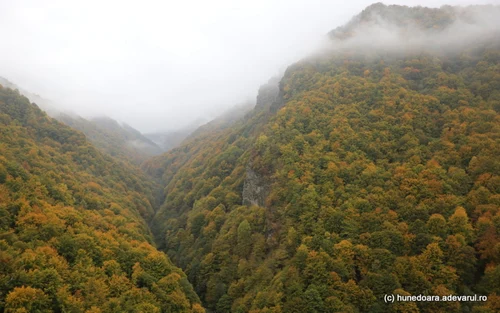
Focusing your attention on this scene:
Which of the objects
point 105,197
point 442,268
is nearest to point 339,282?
point 442,268

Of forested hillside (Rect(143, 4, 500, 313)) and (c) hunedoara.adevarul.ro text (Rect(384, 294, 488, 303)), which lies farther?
forested hillside (Rect(143, 4, 500, 313))

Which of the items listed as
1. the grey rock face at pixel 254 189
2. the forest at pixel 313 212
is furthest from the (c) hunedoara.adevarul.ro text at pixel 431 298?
the grey rock face at pixel 254 189

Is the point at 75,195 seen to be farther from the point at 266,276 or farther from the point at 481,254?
the point at 481,254

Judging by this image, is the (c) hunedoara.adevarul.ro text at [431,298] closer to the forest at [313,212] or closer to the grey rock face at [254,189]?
the forest at [313,212]

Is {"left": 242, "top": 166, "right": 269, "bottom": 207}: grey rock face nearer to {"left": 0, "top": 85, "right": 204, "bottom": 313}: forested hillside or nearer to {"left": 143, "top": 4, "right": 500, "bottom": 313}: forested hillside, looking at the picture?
{"left": 143, "top": 4, "right": 500, "bottom": 313}: forested hillside

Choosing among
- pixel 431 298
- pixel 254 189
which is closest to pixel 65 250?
pixel 254 189

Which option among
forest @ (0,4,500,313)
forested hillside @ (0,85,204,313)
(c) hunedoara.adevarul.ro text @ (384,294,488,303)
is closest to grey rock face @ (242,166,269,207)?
forest @ (0,4,500,313)

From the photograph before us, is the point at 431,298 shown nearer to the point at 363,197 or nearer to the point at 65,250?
the point at 363,197
